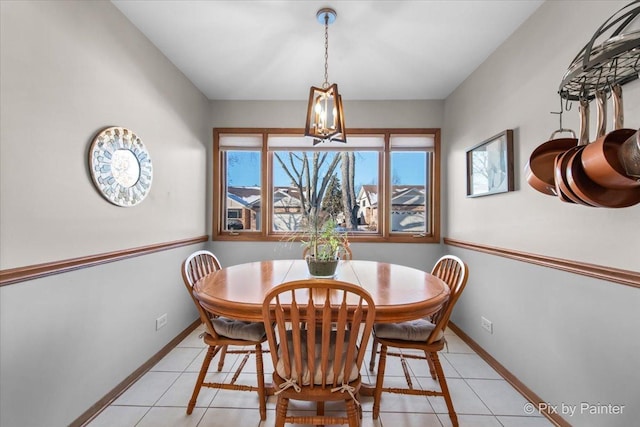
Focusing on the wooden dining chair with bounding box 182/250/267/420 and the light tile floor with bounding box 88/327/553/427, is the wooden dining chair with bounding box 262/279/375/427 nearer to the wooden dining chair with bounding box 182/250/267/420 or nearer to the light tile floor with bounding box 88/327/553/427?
the wooden dining chair with bounding box 182/250/267/420

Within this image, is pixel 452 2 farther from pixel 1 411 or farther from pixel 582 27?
pixel 1 411

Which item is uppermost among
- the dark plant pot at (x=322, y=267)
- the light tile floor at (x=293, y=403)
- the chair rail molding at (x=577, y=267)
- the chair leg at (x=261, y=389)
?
the chair rail molding at (x=577, y=267)

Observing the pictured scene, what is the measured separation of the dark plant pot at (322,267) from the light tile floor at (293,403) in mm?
821

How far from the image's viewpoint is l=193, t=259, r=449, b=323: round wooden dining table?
1356mm

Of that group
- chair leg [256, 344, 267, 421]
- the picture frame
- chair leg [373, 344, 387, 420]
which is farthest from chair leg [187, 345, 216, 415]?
the picture frame

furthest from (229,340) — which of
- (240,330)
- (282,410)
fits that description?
(282,410)

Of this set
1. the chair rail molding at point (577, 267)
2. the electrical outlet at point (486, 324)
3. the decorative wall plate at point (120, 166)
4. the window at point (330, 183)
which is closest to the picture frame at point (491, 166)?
the chair rail molding at point (577, 267)

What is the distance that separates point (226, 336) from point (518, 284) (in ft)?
6.63

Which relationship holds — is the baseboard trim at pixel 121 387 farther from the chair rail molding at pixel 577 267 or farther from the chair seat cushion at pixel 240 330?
the chair rail molding at pixel 577 267

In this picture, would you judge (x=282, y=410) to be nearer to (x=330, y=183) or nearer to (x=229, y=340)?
(x=229, y=340)

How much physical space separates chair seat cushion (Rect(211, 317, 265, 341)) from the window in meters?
1.68

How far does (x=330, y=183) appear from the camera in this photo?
356cm

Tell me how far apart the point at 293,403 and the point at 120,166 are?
6.27 ft

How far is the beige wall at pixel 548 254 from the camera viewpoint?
1372 millimetres
